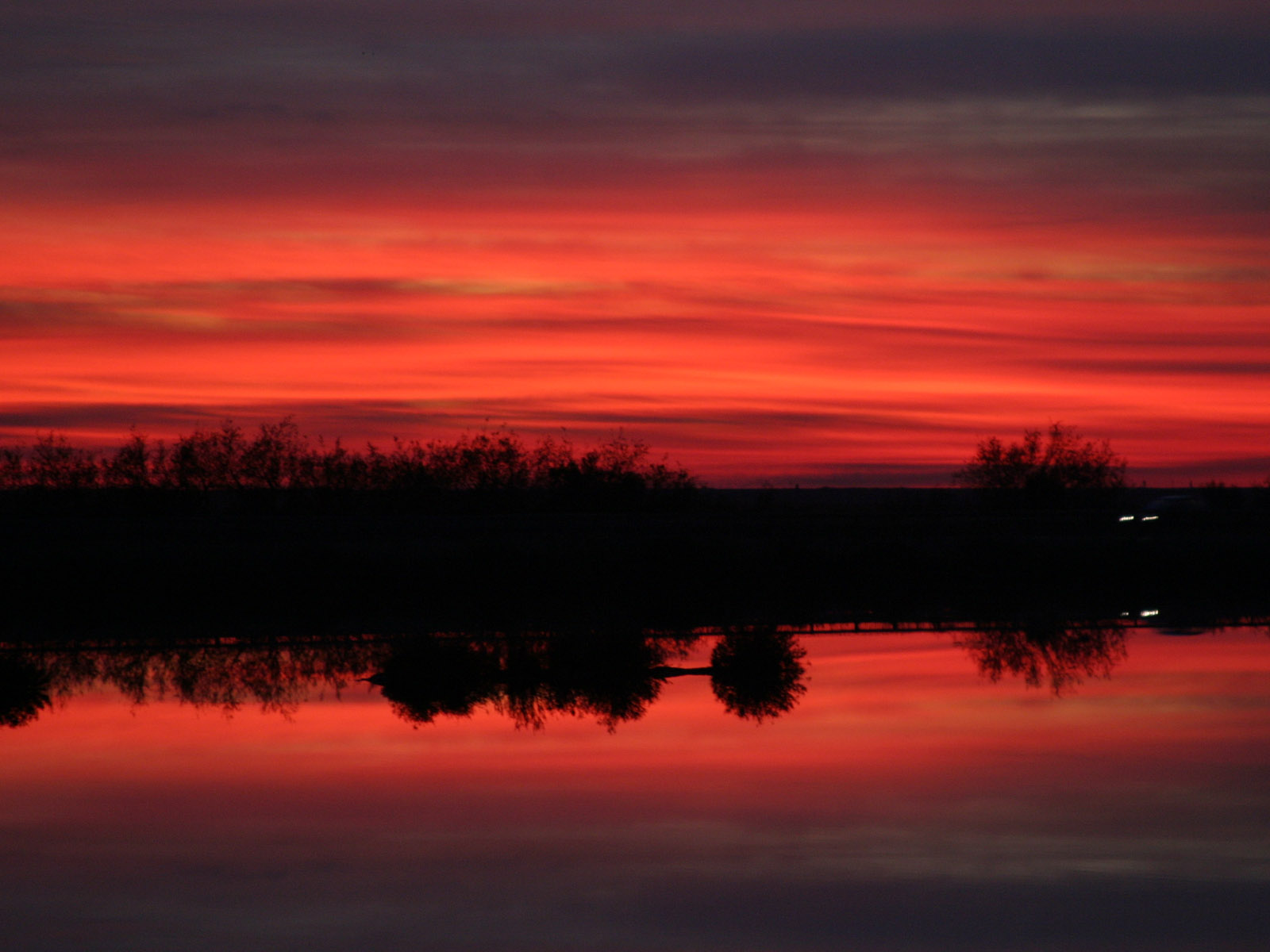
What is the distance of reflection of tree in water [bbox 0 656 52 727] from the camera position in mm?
19125

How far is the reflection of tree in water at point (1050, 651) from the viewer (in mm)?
22281

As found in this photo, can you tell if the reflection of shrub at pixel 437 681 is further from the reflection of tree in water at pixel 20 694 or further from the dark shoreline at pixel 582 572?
the dark shoreline at pixel 582 572

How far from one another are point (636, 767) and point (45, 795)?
5907mm

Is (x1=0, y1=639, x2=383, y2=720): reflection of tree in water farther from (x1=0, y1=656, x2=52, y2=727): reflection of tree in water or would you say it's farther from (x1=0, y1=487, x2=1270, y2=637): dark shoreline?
(x1=0, y1=487, x2=1270, y2=637): dark shoreline

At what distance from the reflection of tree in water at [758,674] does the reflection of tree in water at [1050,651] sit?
313cm

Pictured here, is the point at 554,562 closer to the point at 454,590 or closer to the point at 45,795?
the point at 454,590

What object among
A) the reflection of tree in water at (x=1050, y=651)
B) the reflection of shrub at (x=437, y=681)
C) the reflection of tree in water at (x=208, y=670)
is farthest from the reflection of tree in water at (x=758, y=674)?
the reflection of tree in water at (x=208, y=670)

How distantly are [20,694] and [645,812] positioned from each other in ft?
34.8

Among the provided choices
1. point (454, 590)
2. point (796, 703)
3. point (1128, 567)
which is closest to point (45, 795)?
point (796, 703)

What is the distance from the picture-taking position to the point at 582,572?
36.4 meters

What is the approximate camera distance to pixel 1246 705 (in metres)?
19.1

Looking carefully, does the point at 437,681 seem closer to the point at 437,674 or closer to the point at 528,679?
the point at 437,674

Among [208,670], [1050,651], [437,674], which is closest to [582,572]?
[208,670]

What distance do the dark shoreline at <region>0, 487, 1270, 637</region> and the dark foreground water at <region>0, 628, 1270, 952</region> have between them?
964 centimetres
